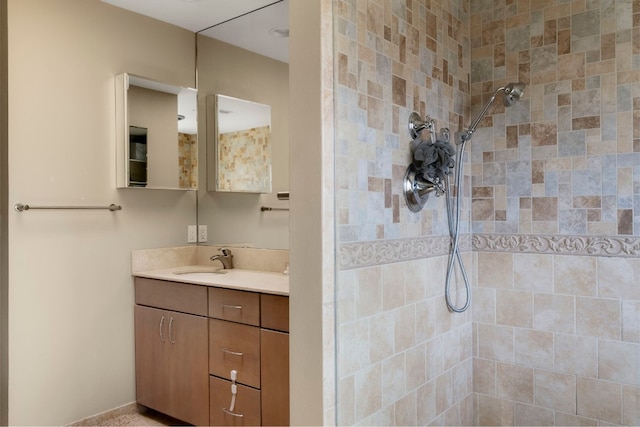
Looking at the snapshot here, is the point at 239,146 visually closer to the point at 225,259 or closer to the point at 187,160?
the point at 187,160

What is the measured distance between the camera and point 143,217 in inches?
116

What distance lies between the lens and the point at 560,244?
2139mm

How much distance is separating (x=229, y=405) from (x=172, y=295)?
683 millimetres

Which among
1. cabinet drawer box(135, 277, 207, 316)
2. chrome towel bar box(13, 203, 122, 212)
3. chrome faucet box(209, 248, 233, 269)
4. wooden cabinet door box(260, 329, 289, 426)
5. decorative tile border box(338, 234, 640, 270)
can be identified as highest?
chrome towel bar box(13, 203, 122, 212)

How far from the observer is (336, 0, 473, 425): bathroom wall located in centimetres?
165

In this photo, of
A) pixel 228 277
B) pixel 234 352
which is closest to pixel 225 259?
pixel 228 277

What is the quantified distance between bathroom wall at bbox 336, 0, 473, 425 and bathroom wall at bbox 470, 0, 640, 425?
0.13m

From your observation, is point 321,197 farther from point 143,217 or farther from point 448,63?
point 143,217

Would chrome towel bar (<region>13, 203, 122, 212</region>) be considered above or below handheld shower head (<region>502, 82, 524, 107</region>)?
below

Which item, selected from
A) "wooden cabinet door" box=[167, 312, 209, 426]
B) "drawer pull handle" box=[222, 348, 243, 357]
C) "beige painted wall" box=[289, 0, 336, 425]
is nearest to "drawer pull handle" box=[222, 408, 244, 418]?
"wooden cabinet door" box=[167, 312, 209, 426]

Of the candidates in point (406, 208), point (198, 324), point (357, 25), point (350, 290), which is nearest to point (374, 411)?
point (350, 290)

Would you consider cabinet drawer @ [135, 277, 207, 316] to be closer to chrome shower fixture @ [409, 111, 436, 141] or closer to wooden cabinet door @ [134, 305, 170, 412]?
wooden cabinet door @ [134, 305, 170, 412]

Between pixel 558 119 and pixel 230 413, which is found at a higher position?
pixel 558 119

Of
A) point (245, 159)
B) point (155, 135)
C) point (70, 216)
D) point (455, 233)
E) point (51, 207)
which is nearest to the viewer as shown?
point (455, 233)
